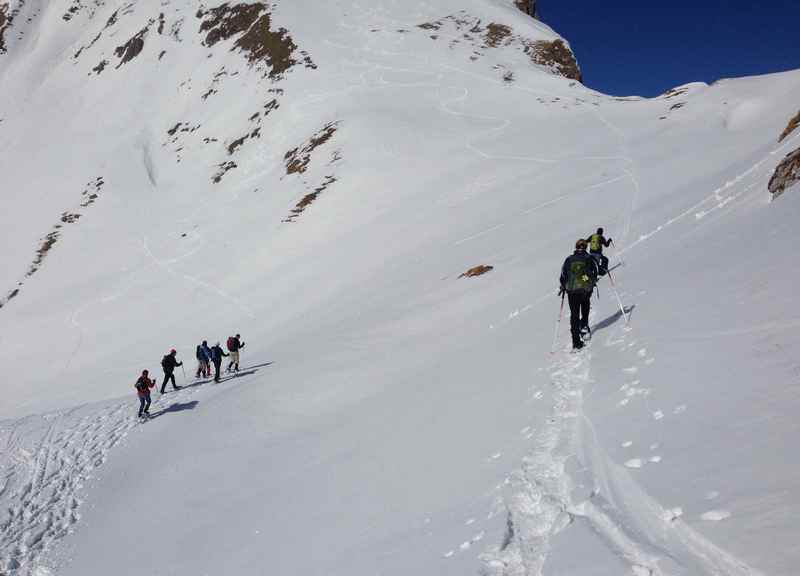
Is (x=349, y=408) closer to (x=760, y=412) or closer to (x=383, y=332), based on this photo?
(x=383, y=332)

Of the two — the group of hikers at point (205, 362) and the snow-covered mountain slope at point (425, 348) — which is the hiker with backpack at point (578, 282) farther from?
the group of hikers at point (205, 362)

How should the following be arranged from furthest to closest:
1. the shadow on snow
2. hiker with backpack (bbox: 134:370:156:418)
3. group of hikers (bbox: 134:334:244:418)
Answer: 1. group of hikers (bbox: 134:334:244:418)
2. hiker with backpack (bbox: 134:370:156:418)
3. the shadow on snow

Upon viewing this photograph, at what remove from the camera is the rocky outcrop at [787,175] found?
9.88 m

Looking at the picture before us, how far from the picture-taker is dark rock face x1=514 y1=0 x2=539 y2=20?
296ft

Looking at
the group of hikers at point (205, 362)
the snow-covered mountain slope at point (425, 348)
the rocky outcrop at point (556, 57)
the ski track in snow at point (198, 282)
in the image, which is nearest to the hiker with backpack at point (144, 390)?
the group of hikers at point (205, 362)

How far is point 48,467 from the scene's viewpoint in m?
11.8

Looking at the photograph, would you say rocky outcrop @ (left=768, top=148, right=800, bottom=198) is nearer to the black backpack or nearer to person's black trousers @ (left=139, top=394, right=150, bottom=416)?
the black backpack

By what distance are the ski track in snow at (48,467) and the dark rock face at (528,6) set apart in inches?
3712

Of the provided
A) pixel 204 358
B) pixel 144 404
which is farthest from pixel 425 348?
pixel 204 358

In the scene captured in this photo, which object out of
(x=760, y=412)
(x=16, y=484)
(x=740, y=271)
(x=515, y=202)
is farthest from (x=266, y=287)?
(x=760, y=412)

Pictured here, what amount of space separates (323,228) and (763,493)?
3213 centimetres

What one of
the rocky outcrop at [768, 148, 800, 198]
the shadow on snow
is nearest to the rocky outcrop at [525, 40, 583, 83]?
the rocky outcrop at [768, 148, 800, 198]

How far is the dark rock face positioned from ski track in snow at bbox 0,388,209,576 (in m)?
94.3

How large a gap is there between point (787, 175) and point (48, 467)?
55.2 ft
